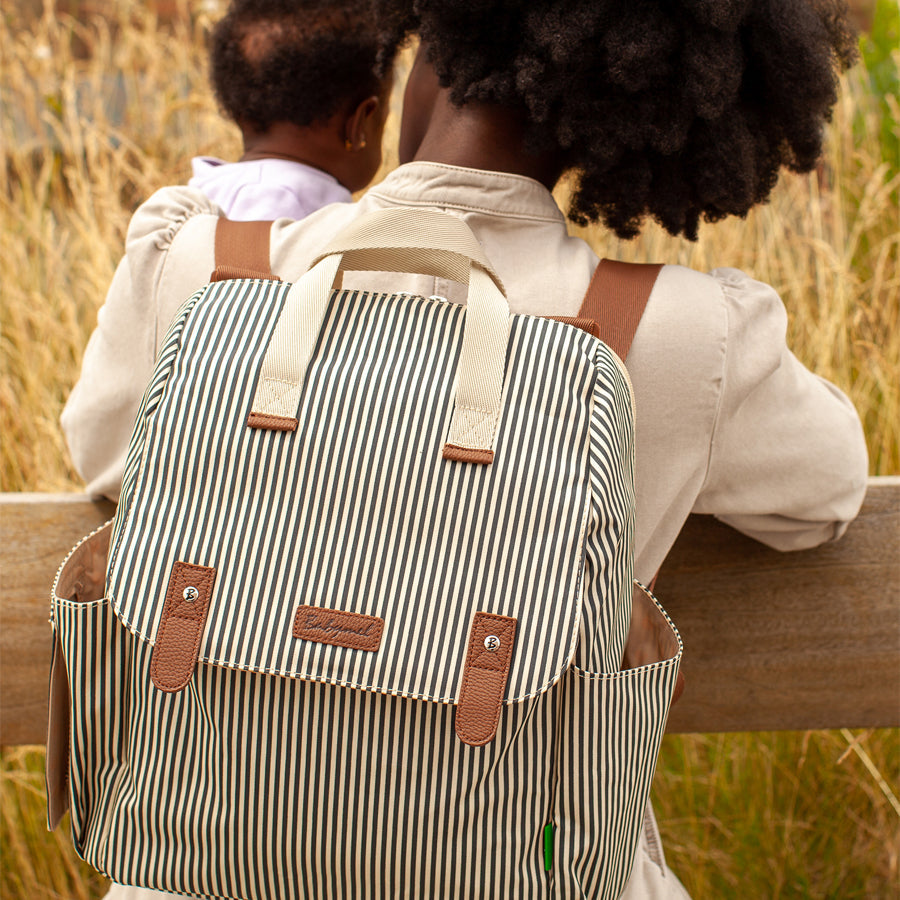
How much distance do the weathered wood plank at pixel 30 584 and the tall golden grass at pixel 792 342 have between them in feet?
0.96

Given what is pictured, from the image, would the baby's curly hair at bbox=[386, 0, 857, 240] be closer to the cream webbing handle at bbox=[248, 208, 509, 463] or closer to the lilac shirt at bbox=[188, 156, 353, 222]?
the cream webbing handle at bbox=[248, 208, 509, 463]

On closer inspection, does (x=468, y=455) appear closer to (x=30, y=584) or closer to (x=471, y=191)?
(x=471, y=191)

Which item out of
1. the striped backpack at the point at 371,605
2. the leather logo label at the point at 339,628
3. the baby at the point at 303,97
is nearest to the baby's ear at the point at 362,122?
the baby at the point at 303,97

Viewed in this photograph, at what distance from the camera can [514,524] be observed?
0.73m

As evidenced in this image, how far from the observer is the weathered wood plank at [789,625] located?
127 centimetres

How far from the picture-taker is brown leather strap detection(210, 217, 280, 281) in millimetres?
892

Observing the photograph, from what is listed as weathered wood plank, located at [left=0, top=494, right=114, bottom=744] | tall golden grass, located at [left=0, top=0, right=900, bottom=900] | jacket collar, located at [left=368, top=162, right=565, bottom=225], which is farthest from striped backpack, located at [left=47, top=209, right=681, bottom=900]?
tall golden grass, located at [left=0, top=0, right=900, bottom=900]

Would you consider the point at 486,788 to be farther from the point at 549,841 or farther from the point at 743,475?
the point at 743,475

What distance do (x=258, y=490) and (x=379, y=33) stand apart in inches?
23.9

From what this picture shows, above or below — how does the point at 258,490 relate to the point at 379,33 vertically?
below

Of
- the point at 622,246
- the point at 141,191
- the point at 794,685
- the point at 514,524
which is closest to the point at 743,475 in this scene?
the point at 514,524

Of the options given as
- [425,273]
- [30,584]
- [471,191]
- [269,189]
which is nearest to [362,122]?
[269,189]

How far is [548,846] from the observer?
775 mm

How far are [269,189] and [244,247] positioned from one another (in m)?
0.47
